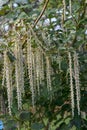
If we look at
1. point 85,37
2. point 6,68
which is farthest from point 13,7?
point 85,37

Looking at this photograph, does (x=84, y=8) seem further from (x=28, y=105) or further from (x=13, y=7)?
(x=28, y=105)

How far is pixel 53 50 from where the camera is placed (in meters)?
2.51

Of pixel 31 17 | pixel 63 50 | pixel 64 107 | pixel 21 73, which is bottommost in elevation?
pixel 64 107

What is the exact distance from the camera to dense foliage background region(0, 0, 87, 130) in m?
2.49

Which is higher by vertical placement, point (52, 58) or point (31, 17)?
point (31, 17)

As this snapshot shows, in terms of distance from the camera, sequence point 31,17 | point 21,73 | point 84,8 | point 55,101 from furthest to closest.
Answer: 1. point 55,101
2. point 84,8
3. point 31,17
4. point 21,73

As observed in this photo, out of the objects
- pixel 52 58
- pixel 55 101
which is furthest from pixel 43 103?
pixel 52 58

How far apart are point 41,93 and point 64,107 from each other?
1.06ft

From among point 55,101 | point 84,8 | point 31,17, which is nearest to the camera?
point 31,17

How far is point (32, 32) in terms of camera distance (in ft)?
7.59

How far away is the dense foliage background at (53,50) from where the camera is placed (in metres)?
2.49

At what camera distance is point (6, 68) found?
226 centimetres

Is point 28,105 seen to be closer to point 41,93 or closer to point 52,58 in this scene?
point 41,93

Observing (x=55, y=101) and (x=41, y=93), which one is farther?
(x=55, y=101)
